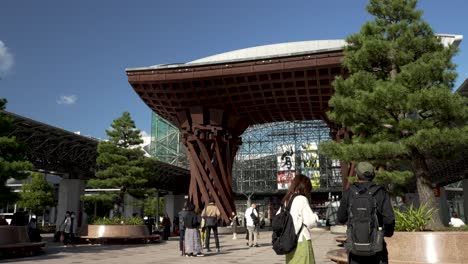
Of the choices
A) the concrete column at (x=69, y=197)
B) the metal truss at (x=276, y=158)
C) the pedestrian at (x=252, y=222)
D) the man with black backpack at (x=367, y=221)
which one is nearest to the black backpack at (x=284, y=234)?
the man with black backpack at (x=367, y=221)

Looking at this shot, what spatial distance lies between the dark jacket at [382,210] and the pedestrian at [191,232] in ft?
30.8

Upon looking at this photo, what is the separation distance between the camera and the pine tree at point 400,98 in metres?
9.91

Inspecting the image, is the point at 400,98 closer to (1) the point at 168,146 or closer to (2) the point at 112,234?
(2) the point at 112,234

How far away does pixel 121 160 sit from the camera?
25016 mm

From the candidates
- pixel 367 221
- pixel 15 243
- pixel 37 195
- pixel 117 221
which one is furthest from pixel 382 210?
pixel 37 195

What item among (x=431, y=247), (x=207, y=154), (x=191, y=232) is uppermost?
(x=207, y=154)

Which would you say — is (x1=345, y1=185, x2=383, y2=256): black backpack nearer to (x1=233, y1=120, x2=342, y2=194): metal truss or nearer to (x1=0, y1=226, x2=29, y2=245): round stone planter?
(x1=0, y1=226, x2=29, y2=245): round stone planter

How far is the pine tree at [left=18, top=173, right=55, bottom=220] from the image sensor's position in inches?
1667

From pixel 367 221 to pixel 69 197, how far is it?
33366 millimetres

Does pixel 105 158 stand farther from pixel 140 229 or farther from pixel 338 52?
pixel 338 52

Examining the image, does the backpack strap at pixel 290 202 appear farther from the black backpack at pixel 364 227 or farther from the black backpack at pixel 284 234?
the black backpack at pixel 364 227

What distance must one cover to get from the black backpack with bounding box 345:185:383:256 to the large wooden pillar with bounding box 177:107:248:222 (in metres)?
27.8

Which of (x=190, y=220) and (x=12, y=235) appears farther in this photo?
(x=12, y=235)

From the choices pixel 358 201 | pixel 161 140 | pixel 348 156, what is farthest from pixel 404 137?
pixel 161 140
